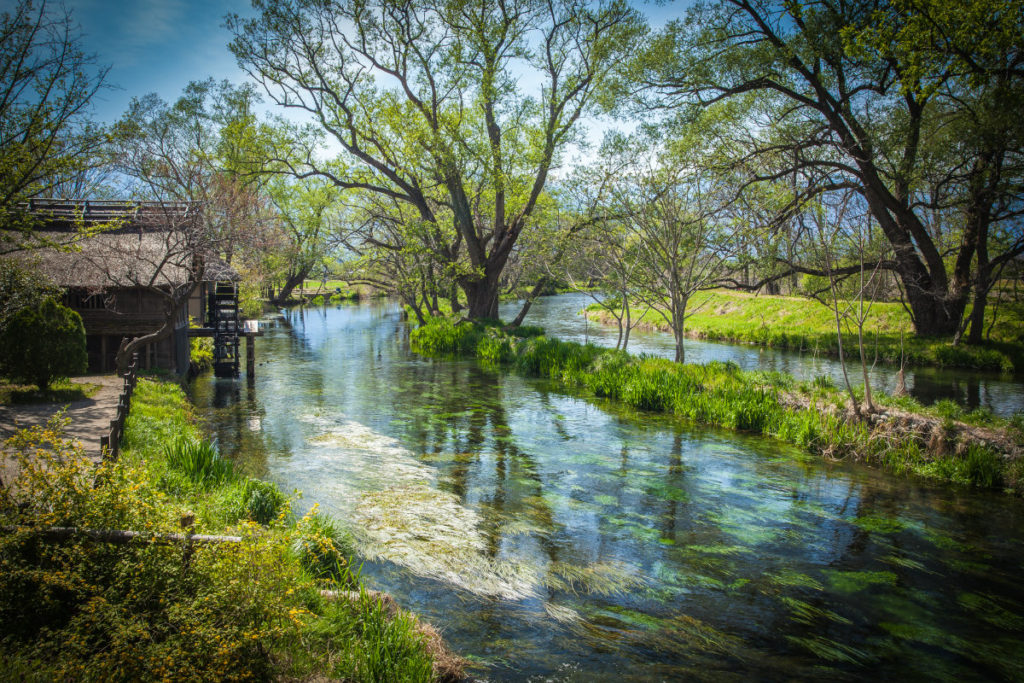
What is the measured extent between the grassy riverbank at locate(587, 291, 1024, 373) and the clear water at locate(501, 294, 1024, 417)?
2.86 ft

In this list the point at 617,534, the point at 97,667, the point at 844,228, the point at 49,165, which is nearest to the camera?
the point at 97,667

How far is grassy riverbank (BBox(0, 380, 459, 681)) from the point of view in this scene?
3.89 m

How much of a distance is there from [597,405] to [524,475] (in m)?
6.23

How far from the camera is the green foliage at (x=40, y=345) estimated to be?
39.9 ft

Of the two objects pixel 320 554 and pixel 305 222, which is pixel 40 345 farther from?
pixel 305 222

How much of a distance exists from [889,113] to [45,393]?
89.9ft

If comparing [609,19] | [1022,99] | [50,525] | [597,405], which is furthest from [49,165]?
[1022,99]

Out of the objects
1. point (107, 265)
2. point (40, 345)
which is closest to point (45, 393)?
point (40, 345)

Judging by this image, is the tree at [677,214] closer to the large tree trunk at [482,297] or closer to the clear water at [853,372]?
the clear water at [853,372]

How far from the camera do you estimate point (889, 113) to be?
2138 cm

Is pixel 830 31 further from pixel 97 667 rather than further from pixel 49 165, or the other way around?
pixel 97 667

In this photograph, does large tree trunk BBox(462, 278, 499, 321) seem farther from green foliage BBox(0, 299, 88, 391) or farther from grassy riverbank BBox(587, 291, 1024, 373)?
green foliage BBox(0, 299, 88, 391)

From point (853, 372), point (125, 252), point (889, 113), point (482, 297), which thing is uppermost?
point (889, 113)

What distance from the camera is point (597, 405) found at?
53.9 ft
